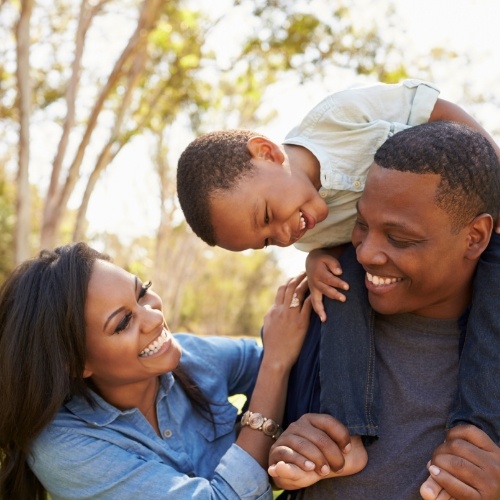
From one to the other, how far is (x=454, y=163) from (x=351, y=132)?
0.66 m

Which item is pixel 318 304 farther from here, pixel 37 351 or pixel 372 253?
pixel 37 351

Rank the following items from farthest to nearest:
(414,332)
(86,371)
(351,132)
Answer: (351,132) < (86,371) < (414,332)

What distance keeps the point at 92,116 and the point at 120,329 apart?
6398mm

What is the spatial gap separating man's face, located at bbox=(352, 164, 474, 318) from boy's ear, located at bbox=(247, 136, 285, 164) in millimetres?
593

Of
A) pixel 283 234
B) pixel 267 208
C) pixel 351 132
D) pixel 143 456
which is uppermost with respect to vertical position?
pixel 351 132

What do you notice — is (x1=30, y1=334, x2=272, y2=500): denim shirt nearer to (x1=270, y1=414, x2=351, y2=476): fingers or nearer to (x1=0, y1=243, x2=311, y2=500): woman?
(x1=0, y1=243, x2=311, y2=500): woman

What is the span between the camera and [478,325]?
2420 mm

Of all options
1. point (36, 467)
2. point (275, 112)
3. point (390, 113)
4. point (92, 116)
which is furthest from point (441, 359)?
point (275, 112)

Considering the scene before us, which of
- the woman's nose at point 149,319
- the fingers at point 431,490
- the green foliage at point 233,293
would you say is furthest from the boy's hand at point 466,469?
the green foliage at point 233,293

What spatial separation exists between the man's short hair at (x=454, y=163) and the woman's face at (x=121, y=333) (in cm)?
106

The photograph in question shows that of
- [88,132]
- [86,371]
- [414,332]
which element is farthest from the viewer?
[88,132]

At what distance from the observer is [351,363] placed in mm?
2543

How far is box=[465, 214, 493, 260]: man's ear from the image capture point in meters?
2.37

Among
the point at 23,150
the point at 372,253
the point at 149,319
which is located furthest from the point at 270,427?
the point at 23,150
